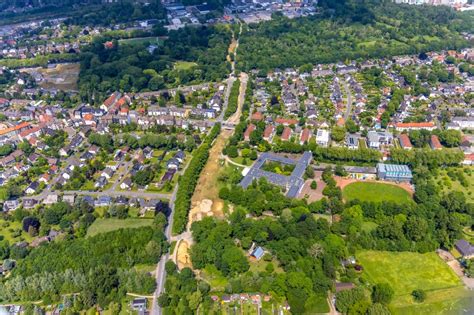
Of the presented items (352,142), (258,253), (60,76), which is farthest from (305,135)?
(60,76)

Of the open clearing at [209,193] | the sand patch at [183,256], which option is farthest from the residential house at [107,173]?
the sand patch at [183,256]

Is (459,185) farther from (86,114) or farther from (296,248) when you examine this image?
(86,114)

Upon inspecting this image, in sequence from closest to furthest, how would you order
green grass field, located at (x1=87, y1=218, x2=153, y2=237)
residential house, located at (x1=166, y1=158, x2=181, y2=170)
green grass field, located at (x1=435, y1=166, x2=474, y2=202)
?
green grass field, located at (x1=87, y1=218, x2=153, y2=237), green grass field, located at (x1=435, y1=166, x2=474, y2=202), residential house, located at (x1=166, y1=158, x2=181, y2=170)

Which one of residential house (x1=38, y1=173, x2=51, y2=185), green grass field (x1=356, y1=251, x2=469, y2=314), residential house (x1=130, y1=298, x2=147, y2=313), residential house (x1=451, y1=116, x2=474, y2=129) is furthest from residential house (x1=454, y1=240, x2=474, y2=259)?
residential house (x1=38, y1=173, x2=51, y2=185)

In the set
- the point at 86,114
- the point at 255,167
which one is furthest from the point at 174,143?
the point at 86,114

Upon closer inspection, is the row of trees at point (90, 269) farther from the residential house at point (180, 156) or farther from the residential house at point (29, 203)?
the residential house at point (180, 156)

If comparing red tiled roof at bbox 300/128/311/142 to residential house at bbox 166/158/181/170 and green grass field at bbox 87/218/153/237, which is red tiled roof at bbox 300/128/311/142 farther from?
green grass field at bbox 87/218/153/237
